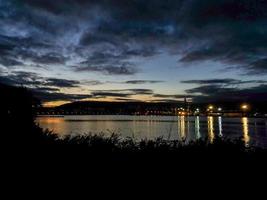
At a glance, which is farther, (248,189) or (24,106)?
(24,106)

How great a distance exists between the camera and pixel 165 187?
7262 mm

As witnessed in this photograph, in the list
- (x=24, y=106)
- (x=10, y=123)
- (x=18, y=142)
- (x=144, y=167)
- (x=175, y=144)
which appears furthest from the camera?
(x=24, y=106)

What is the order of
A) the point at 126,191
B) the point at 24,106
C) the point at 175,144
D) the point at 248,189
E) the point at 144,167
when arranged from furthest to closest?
the point at 24,106
the point at 175,144
the point at 144,167
the point at 248,189
the point at 126,191

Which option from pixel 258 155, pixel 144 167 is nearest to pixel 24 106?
pixel 144 167

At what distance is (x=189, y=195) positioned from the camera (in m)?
7.02

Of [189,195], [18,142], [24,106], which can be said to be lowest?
[189,195]

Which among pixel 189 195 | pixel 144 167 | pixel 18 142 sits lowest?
pixel 189 195

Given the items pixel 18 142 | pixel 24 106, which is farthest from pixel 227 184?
pixel 24 106

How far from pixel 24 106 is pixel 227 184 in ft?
48.0

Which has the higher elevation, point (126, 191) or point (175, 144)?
point (175, 144)

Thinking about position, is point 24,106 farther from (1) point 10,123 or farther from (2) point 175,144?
(2) point 175,144

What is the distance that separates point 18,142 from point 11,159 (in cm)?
148

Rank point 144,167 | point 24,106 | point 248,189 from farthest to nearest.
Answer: point 24,106 < point 144,167 < point 248,189

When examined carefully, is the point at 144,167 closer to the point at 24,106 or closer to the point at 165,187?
the point at 165,187
